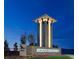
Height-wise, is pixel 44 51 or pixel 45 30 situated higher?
pixel 45 30

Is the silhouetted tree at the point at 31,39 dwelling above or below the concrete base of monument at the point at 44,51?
above

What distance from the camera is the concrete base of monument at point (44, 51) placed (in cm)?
209

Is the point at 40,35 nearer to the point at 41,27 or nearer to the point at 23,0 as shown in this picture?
the point at 41,27

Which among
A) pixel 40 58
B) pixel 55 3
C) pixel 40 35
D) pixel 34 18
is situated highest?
pixel 55 3

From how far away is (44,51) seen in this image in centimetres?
212

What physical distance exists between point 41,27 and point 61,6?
0.26 m

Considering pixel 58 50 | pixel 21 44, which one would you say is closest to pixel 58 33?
pixel 58 50

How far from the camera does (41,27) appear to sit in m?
2.10

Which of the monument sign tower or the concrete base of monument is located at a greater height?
the monument sign tower

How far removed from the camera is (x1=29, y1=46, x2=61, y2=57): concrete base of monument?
2.09m

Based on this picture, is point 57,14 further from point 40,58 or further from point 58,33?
point 40,58

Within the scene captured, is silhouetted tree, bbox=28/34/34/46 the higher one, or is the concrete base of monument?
silhouetted tree, bbox=28/34/34/46
